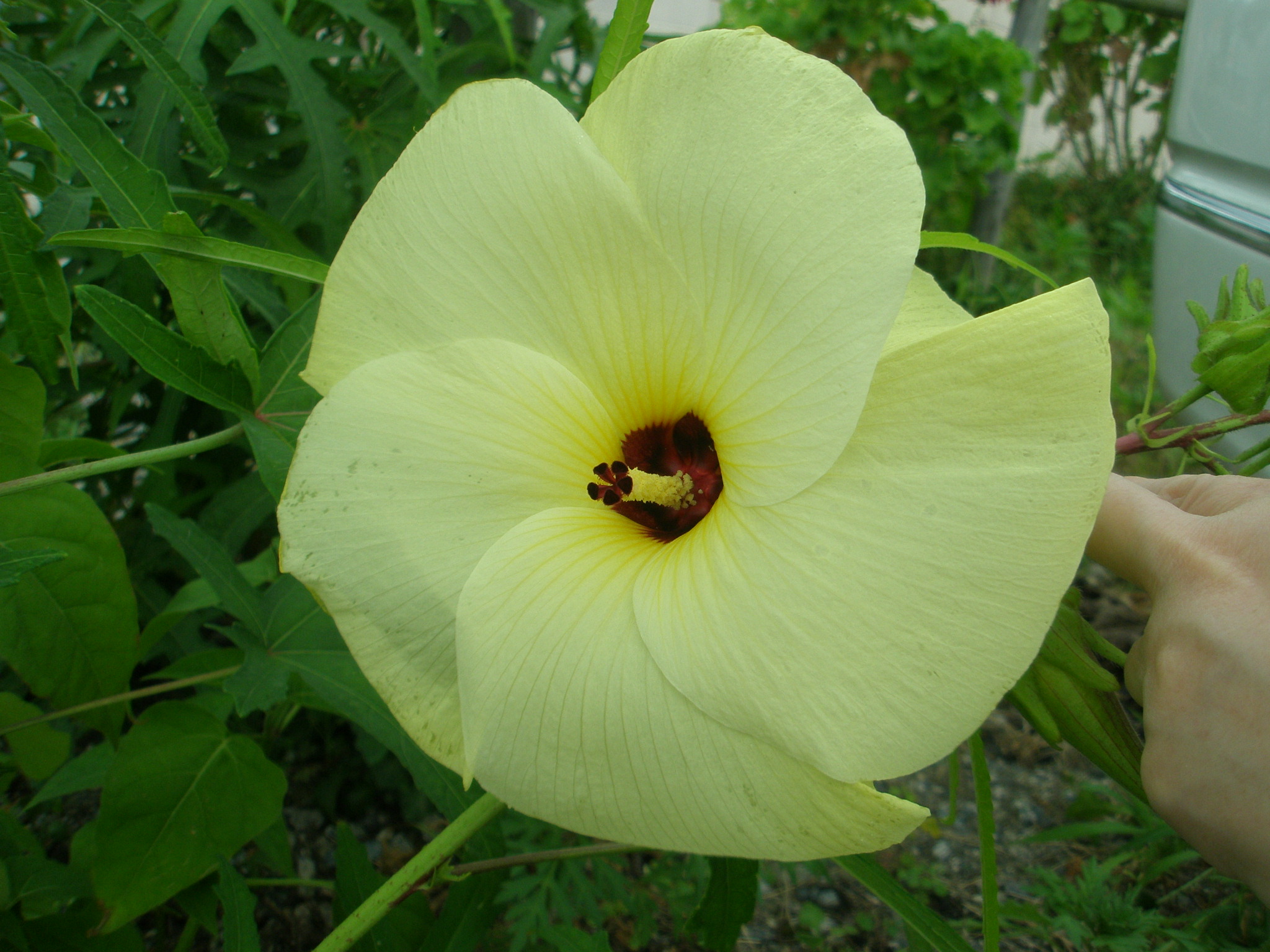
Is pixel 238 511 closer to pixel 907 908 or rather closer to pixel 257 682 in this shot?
pixel 257 682

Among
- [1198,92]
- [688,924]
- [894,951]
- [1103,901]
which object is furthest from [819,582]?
[1198,92]

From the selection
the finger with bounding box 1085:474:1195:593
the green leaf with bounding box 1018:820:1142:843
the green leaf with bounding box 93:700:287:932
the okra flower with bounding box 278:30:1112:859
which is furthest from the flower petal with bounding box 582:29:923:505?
the green leaf with bounding box 1018:820:1142:843

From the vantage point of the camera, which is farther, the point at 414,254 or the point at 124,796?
the point at 124,796

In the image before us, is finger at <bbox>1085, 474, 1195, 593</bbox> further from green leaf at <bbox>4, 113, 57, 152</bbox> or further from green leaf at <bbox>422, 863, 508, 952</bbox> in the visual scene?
green leaf at <bbox>4, 113, 57, 152</bbox>

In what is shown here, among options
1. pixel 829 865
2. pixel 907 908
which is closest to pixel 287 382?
pixel 907 908

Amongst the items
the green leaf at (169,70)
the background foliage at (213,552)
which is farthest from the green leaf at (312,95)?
the green leaf at (169,70)

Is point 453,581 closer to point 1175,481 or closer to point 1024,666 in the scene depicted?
point 1024,666

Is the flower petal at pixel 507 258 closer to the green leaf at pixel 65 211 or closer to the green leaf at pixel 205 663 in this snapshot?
the green leaf at pixel 65 211
